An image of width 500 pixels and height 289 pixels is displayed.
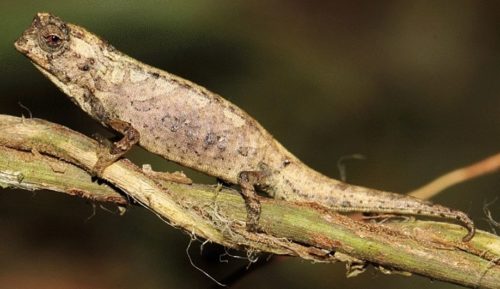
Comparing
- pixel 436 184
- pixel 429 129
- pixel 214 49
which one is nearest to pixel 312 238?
pixel 436 184

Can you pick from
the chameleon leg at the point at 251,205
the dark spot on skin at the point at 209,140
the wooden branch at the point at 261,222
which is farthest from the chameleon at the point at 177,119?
the wooden branch at the point at 261,222

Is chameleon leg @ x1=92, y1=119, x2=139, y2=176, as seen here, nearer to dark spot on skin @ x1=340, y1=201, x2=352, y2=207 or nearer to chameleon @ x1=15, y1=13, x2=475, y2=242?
chameleon @ x1=15, y1=13, x2=475, y2=242

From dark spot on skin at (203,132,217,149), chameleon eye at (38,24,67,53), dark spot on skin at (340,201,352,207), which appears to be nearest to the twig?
dark spot on skin at (340,201,352,207)

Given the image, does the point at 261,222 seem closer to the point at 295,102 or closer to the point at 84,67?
the point at 84,67

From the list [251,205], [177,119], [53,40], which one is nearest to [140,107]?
[177,119]

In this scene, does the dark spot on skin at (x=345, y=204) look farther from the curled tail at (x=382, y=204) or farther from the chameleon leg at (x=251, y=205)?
the chameleon leg at (x=251, y=205)

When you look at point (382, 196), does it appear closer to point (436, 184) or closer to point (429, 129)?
point (436, 184)

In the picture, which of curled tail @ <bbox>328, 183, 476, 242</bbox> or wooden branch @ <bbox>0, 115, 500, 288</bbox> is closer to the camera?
wooden branch @ <bbox>0, 115, 500, 288</bbox>
